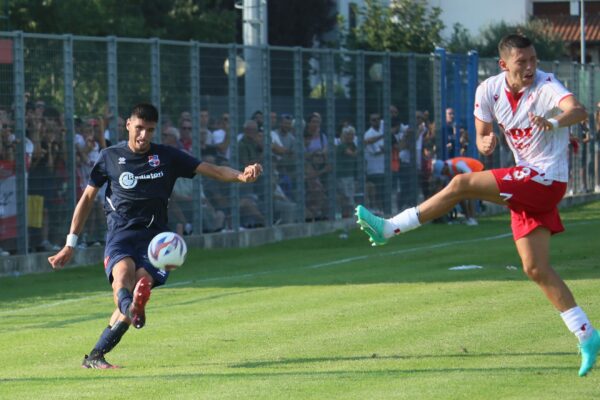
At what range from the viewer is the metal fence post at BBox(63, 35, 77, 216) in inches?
824

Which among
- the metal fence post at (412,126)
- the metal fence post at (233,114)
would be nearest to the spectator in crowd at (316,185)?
the metal fence post at (233,114)

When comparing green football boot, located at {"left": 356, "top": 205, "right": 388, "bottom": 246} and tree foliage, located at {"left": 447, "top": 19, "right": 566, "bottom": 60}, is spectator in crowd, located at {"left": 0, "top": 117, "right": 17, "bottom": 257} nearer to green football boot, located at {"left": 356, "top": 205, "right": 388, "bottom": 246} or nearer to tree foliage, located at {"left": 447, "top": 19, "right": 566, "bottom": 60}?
green football boot, located at {"left": 356, "top": 205, "right": 388, "bottom": 246}

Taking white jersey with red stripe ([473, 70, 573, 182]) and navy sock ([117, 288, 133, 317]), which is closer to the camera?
white jersey with red stripe ([473, 70, 573, 182])

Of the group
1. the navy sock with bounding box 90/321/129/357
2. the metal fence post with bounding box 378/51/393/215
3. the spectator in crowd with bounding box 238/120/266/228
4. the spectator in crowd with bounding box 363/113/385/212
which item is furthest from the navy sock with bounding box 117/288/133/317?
the metal fence post with bounding box 378/51/393/215

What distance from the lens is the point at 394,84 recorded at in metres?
29.3

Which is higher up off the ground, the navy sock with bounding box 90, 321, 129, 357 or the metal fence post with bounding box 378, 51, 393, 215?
the metal fence post with bounding box 378, 51, 393, 215

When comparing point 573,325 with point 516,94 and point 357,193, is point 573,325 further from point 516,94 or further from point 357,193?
point 357,193

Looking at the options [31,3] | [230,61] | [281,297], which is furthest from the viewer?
[31,3]

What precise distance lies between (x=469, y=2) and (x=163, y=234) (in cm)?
6093

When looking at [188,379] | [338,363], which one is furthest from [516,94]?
[188,379]

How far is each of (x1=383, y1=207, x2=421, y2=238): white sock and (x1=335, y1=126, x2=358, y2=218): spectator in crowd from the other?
1697 cm

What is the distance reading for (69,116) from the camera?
2100 centimetres

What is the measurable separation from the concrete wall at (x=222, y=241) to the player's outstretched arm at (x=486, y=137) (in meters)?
10.9

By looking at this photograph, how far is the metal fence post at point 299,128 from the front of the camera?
85.9 ft
